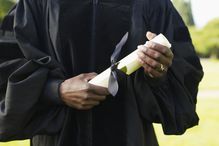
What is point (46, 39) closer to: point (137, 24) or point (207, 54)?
point (137, 24)

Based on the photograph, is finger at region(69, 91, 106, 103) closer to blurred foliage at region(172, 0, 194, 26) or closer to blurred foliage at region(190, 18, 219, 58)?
blurred foliage at region(190, 18, 219, 58)

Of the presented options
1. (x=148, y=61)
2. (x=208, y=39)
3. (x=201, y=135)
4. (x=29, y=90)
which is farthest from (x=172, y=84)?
(x=208, y=39)

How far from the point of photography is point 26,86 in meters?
2.08

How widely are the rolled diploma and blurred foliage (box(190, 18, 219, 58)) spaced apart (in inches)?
1700

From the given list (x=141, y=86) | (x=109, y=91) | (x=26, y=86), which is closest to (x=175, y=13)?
(x=141, y=86)

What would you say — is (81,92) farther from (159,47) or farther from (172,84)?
(172,84)

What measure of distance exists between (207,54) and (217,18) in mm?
6039

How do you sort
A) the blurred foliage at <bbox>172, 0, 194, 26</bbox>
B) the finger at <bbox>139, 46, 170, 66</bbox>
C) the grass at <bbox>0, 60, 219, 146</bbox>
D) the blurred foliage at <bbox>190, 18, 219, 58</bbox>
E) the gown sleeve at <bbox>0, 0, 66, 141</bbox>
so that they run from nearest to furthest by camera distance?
the finger at <bbox>139, 46, 170, 66</bbox>
the gown sleeve at <bbox>0, 0, 66, 141</bbox>
the grass at <bbox>0, 60, 219, 146</bbox>
the blurred foliage at <bbox>190, 18, 219, 58</bbox>
the blurred foliage at <bbox>172, 0, 194, 26</bbox>

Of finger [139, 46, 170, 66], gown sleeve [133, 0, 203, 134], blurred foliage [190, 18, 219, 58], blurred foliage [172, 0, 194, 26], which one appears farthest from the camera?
blurred foliage [172, 0, 194, 26]

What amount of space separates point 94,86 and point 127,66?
0.16m

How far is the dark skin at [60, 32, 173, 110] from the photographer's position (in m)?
1.99

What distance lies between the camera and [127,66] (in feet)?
6.67

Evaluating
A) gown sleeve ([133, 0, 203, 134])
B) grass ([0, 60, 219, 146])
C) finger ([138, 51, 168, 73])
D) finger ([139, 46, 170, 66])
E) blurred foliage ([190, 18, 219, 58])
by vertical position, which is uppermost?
finger ([139, 46, 170, 66])

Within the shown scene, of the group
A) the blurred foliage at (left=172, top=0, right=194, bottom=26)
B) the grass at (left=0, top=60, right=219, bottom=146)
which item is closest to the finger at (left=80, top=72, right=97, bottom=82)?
the grass at (left=0, top=60, right=219, bottom=146)
